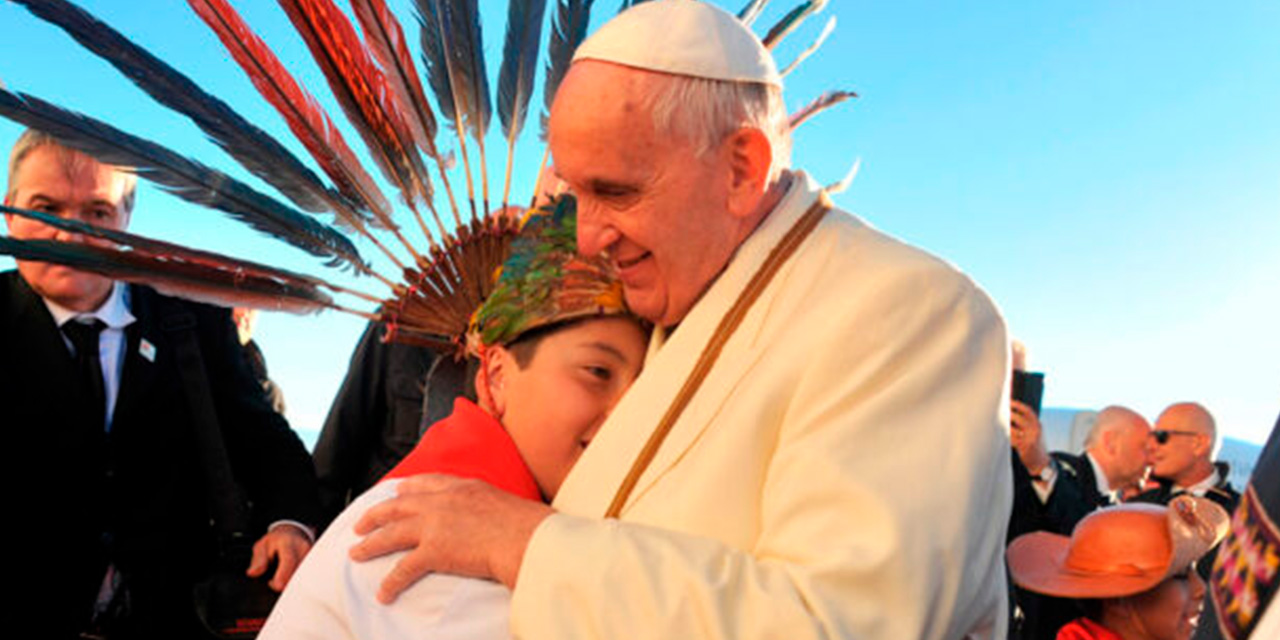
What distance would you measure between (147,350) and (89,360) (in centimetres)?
19

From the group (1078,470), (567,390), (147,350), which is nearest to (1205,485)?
(1078,470)

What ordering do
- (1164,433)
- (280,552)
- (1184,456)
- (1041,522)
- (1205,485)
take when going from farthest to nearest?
(1164,433), (1184,456), (1205,485), (1041,522), (280,552)

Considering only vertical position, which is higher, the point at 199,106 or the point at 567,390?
the point at 199,106

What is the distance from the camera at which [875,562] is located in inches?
60.1

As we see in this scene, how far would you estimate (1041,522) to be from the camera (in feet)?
16.8

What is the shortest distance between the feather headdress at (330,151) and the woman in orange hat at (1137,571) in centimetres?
216

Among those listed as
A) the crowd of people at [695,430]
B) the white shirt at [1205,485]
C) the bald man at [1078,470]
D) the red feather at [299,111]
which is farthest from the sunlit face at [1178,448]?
the red feather at [299,111]

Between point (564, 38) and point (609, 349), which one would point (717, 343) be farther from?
point (564, 38)

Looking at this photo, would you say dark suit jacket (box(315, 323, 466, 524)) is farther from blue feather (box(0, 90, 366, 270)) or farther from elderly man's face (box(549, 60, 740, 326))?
elderly man's face (box(549, 60, 740, 326))

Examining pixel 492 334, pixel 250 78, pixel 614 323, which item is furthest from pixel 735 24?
pixel 250 78

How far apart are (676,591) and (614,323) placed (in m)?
0.73

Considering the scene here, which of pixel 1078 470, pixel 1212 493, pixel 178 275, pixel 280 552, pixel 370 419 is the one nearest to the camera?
pixel 178 275

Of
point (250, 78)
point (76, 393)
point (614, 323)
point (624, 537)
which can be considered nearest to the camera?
point (624, 537)

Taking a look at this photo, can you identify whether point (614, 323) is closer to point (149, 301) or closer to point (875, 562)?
point (875, 562)
